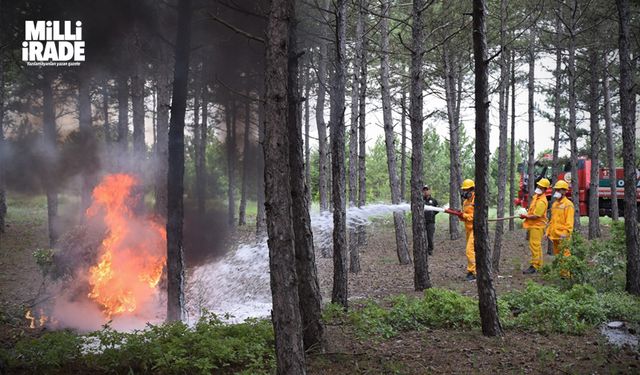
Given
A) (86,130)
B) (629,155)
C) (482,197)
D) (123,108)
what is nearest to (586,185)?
(629,155)

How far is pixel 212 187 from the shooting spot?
19.7 m

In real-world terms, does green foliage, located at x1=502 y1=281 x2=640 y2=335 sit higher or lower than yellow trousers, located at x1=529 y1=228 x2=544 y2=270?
lower

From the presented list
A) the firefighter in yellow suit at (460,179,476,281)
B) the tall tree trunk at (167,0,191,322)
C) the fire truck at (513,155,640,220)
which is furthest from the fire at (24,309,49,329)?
the fire truck at (513,155,640,220)

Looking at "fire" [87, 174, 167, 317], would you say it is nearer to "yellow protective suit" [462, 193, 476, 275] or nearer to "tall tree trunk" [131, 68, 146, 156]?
"tall tree trunk" [131, 68, 146, 156]

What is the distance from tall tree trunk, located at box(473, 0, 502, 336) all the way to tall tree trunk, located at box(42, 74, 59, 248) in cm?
1215

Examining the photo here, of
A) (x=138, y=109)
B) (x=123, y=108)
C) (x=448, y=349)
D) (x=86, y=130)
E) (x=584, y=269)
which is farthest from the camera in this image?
(x=86, y=130)

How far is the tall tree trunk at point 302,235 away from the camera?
6.11 meters

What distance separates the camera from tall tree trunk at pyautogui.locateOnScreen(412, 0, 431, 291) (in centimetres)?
968

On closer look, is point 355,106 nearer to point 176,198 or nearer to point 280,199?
point 176,198

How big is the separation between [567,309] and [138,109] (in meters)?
13.2

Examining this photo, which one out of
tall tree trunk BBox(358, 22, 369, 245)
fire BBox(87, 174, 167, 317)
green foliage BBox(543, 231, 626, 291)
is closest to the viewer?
green foliage BBox(543, 231, 626, 291)

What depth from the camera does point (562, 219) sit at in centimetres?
1161

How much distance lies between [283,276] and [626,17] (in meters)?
8.12

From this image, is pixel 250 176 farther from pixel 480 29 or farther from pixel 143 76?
pixel 480 29
